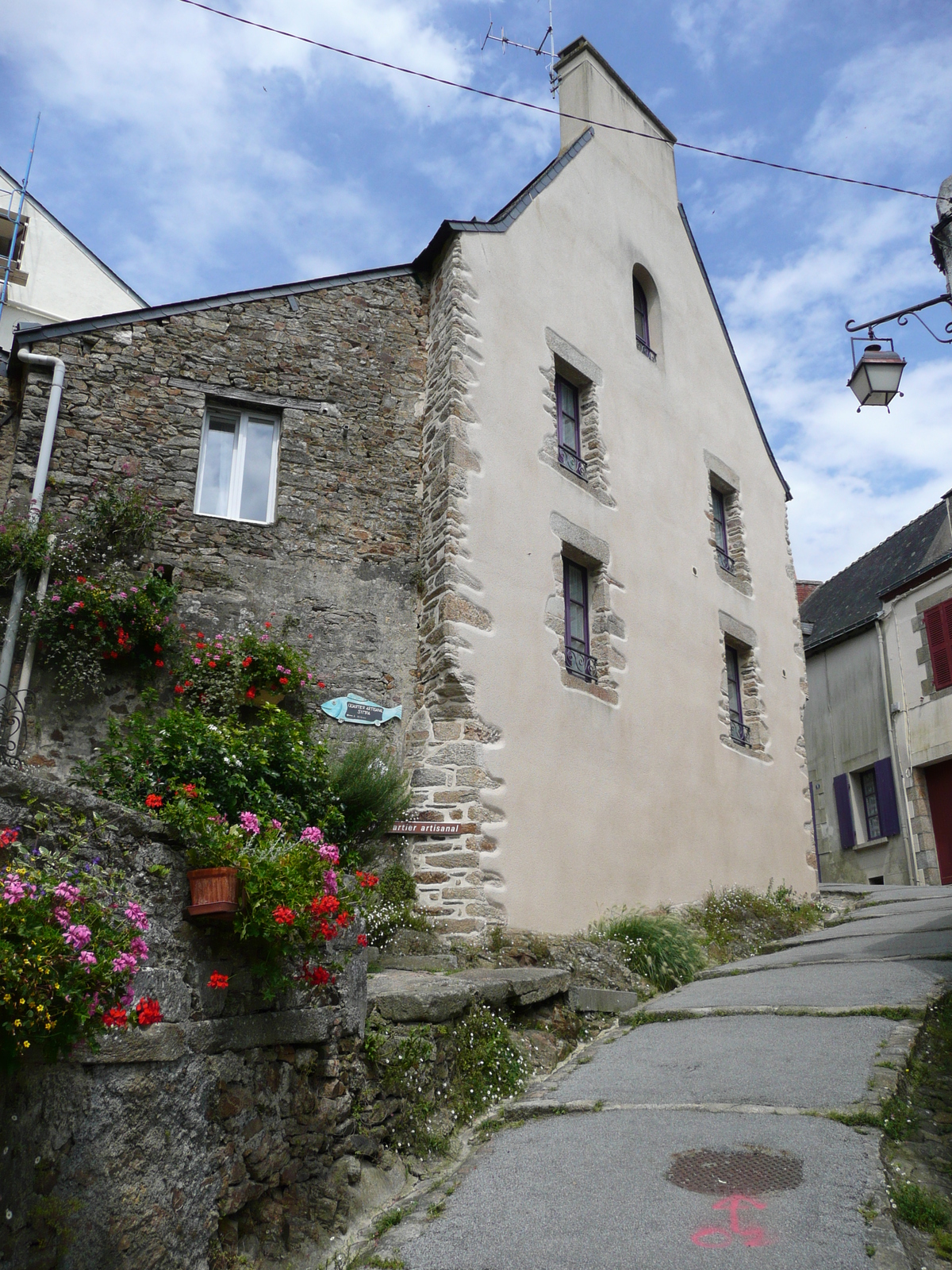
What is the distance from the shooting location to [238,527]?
26.0 feet

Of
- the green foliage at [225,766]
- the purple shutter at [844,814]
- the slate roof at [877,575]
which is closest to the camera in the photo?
the green foliage at [225,766]

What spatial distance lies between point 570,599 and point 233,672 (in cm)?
326

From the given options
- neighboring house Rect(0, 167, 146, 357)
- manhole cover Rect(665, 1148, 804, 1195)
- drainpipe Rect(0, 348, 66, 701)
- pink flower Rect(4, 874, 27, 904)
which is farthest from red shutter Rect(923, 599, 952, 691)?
pink flower Rect(4, 874, 27, 904)

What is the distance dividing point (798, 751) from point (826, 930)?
2.80m

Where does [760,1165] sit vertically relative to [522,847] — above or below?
below

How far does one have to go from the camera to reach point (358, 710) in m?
7.72

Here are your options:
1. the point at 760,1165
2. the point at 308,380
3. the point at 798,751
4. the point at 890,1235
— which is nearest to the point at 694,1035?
the point at 760,1165

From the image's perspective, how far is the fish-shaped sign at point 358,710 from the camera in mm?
7645

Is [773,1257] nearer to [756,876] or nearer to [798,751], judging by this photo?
[756,876]

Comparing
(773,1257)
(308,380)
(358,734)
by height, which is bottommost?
(773,1257)

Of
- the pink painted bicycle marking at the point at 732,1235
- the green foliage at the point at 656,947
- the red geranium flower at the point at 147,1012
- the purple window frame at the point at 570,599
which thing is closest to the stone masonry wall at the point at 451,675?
the green foliage at the point at 656,947

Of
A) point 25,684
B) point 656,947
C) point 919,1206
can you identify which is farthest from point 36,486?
point 919,1206

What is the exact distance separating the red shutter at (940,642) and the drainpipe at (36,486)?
11.9 meters

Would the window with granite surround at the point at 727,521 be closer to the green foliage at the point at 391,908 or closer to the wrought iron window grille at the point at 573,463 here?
the wrought iron window grille at the point at 573,463
